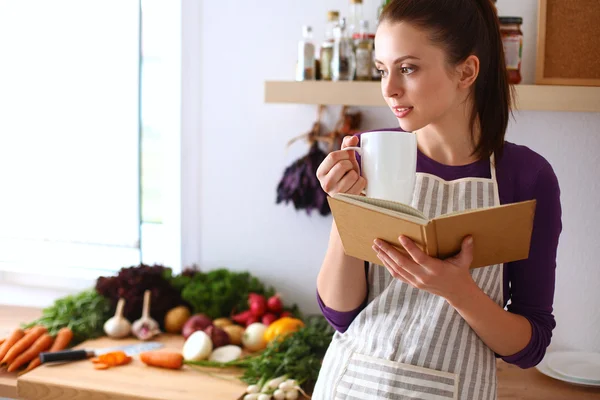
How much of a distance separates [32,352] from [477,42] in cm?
150

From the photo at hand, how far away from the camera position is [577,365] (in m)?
1.93

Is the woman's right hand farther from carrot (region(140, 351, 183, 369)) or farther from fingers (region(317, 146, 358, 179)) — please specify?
carrot (region(140, 351, 183, 369))

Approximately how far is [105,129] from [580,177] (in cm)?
Result: 164

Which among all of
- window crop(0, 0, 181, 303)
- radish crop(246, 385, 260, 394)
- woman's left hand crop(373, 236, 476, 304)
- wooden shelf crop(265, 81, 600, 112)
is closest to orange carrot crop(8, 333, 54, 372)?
window crop(0, 0, 181, 303)

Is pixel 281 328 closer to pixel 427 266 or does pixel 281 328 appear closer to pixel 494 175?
pixel 494 175

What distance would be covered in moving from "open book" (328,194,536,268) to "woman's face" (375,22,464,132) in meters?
0.22

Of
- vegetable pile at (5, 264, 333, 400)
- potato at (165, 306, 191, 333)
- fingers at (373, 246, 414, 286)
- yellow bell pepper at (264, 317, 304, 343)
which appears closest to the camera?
fingers at (373, 246, 414, 286)

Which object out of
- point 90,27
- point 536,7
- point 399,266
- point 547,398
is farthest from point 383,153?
point 90,27

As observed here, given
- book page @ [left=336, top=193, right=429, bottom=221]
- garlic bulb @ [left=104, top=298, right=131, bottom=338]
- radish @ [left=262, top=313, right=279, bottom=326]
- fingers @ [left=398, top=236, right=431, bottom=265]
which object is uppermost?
book page @ [left=336, top=193, right=429, bottom=221]

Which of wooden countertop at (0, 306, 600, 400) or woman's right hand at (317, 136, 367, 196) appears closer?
woman's right hand at (317, 136, 367, 196)

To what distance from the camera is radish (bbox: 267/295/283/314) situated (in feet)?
7.22

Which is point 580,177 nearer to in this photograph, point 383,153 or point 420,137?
point 420,137

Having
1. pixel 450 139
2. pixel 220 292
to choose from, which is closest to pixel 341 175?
pixel 450 139

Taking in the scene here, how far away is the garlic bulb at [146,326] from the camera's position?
7.18 ft
